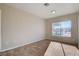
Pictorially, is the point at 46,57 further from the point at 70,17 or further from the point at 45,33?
the point at 70,17

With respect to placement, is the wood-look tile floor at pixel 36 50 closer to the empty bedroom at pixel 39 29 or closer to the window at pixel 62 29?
the empty bedroom at pixel 39 29

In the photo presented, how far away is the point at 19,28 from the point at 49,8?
0.60 metres

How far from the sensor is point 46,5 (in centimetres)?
123

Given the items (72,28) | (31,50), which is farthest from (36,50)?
(72,28)

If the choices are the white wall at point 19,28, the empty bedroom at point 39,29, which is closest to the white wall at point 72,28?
the empty bedroom at point 39,29

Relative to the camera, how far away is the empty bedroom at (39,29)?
122cm

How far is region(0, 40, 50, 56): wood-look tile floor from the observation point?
1.24 metres

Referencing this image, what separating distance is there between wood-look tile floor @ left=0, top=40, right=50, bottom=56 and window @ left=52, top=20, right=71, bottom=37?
8.6 inches

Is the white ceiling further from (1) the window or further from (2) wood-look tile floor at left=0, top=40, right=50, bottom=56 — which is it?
(2) wood-look tile floor at left=0, top=40, right=50, bottom=56

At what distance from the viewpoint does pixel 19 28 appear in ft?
4.37

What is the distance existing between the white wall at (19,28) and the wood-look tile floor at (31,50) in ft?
0.22

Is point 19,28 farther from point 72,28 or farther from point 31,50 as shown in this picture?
point 72,28

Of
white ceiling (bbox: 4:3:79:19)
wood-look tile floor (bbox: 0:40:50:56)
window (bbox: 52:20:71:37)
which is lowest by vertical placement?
wood-look tile floor (bbox: 0:40:50:56)

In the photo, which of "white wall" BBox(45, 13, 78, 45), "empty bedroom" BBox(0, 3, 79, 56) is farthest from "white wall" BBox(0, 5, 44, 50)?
"white wall" BBox(45, 13, 78, 45)
